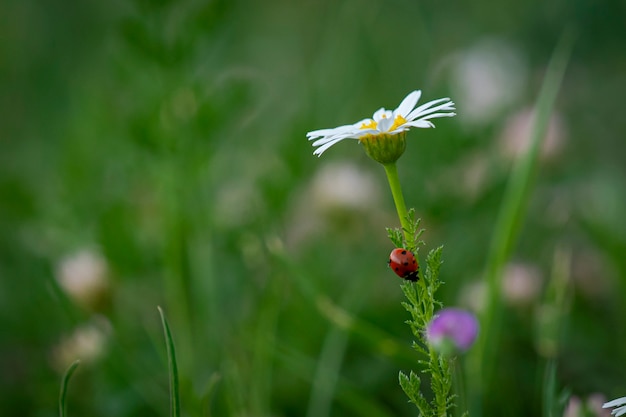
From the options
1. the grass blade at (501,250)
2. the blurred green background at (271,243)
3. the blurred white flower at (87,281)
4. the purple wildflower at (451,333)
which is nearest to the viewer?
the purple wildflower at (451,333)

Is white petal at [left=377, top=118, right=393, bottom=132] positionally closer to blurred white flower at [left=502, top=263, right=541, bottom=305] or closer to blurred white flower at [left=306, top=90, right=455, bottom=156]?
blurred white flower at [left=306, top=90, right=455, bottom=156]

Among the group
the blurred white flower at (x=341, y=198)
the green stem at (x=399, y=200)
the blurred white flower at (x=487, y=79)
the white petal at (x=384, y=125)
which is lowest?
the green stem at (x=399, y=200)

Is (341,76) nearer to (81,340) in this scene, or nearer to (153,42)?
(153,42)

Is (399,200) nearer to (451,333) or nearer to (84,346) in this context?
(451,333)

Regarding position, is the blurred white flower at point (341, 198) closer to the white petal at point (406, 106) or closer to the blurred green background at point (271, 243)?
the blurred green background at point (271, 243)

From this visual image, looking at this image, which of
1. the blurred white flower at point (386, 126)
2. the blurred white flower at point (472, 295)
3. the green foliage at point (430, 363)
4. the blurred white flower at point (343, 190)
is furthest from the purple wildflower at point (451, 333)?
the blurred white flower at point (343, 190)

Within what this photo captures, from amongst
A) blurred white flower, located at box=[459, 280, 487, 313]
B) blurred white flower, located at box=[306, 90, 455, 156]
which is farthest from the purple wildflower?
blurred white flower, located at box=[459, 280, 487, 313]

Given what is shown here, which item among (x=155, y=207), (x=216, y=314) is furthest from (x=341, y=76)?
(x=216, y=314)
